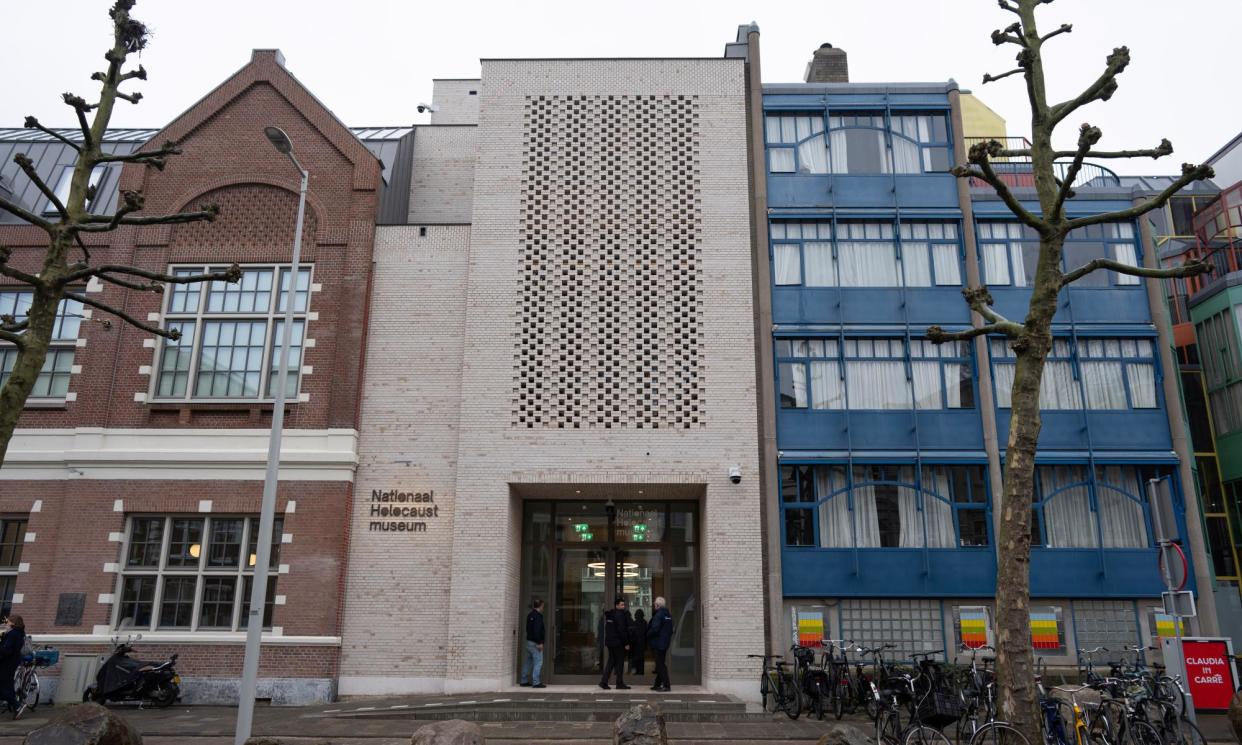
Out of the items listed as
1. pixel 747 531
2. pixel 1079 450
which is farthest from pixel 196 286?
pixel 1079 450

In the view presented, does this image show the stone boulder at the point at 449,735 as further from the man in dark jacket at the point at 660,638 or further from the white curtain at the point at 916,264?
the white curtain at the point at 916,264

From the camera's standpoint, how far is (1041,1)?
494 inches

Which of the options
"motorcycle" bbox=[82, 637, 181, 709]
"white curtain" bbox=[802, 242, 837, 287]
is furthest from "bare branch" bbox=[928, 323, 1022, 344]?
"motorcycle" bbox=[82, 637, 181, 709]

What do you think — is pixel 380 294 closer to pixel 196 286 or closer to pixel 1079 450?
pixel 196 286

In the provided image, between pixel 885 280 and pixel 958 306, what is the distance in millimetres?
1777

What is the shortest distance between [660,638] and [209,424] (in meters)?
11.1

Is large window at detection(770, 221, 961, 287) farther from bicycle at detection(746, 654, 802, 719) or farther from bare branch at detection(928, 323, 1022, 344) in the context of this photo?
bicycle at detection(746, 654, 802, 719)

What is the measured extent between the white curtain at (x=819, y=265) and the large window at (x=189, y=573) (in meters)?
13.4

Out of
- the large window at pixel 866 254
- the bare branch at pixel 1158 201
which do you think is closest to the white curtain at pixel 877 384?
the large window at pixel 866 254

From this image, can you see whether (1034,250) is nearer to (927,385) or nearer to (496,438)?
(927,385)

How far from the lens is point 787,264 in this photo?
20.1 m

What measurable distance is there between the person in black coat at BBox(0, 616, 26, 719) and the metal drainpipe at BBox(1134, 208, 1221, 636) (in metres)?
23.1

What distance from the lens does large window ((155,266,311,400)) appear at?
19016 millimetres

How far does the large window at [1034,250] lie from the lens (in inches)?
784
